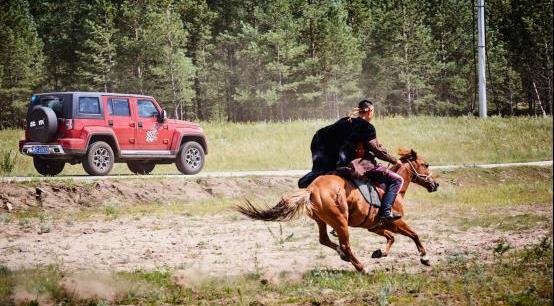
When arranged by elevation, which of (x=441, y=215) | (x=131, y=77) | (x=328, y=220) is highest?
(x=131, y=77)

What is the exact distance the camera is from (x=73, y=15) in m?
57.1

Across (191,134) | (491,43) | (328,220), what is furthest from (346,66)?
(328,220)

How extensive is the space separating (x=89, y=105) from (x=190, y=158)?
4.23 metres

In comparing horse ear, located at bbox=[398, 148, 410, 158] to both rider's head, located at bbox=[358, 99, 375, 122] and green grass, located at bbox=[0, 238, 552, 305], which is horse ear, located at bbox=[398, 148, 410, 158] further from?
green grass, located at bbox=[0, 238, 552, 305]

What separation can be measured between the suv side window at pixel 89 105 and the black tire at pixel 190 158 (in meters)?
3.41

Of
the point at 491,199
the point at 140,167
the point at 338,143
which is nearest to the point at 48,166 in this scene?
the point at 140,167

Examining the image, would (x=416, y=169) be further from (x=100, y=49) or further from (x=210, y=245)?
(x=100, y=49)

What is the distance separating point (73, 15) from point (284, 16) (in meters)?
21.5

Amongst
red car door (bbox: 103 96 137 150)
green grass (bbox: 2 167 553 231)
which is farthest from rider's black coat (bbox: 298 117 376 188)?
red car door (bbox: 103 96 137 150)

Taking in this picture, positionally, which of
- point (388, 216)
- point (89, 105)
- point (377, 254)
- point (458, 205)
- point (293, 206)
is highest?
point (89, 105)

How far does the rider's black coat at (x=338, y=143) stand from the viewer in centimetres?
845

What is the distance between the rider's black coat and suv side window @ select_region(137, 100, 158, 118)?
36.2 ft

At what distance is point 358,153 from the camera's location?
8.56 metres

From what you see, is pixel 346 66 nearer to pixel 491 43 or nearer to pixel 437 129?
pixel 491 43
